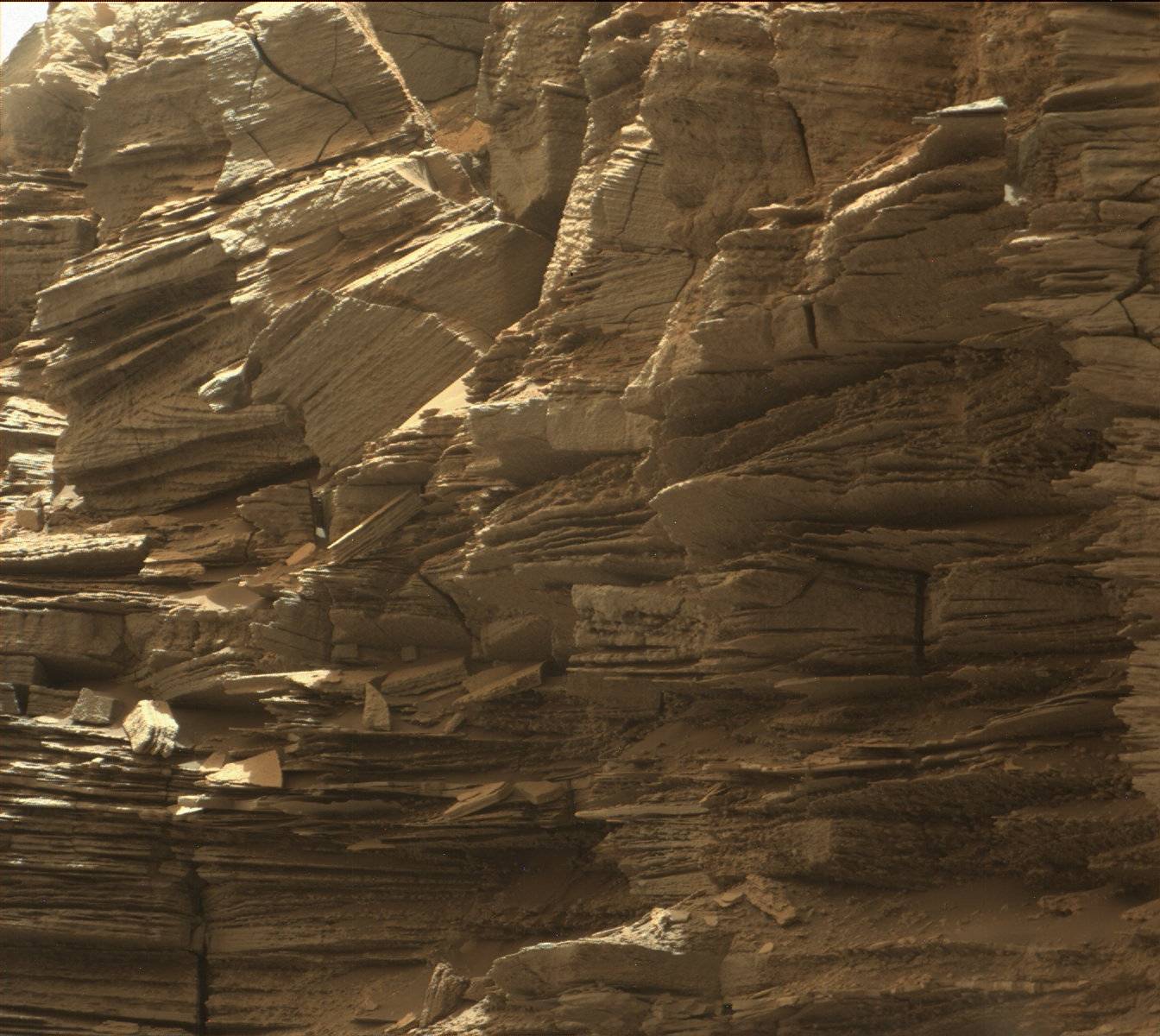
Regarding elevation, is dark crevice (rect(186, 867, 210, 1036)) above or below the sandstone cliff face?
below

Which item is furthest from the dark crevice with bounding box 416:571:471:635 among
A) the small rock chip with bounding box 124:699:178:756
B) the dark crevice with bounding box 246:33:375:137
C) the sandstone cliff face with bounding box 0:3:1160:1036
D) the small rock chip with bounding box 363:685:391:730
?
the dark crevice with bounding box 246:33:375:137

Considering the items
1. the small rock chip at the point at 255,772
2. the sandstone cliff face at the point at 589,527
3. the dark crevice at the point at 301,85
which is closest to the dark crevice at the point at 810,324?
the sandstone cliff face at the point at 589,527

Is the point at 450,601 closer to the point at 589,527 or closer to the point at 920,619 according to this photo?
the point at 589,527

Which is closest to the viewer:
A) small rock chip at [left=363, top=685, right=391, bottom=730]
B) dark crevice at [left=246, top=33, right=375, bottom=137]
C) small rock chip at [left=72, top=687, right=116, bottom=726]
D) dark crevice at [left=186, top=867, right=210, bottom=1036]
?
small rock chip at [left=363, top=685, right=391, bottom=730]

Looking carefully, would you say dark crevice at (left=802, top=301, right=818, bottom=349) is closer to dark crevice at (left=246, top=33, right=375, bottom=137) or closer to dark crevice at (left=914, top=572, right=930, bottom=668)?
dark crevice at (left=914, top=572, right=930, bottom=668)

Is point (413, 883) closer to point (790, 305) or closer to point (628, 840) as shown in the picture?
point (628, 840)

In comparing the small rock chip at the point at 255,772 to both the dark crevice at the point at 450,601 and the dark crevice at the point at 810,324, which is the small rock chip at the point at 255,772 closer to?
the dark crevice at the point at 450,601
